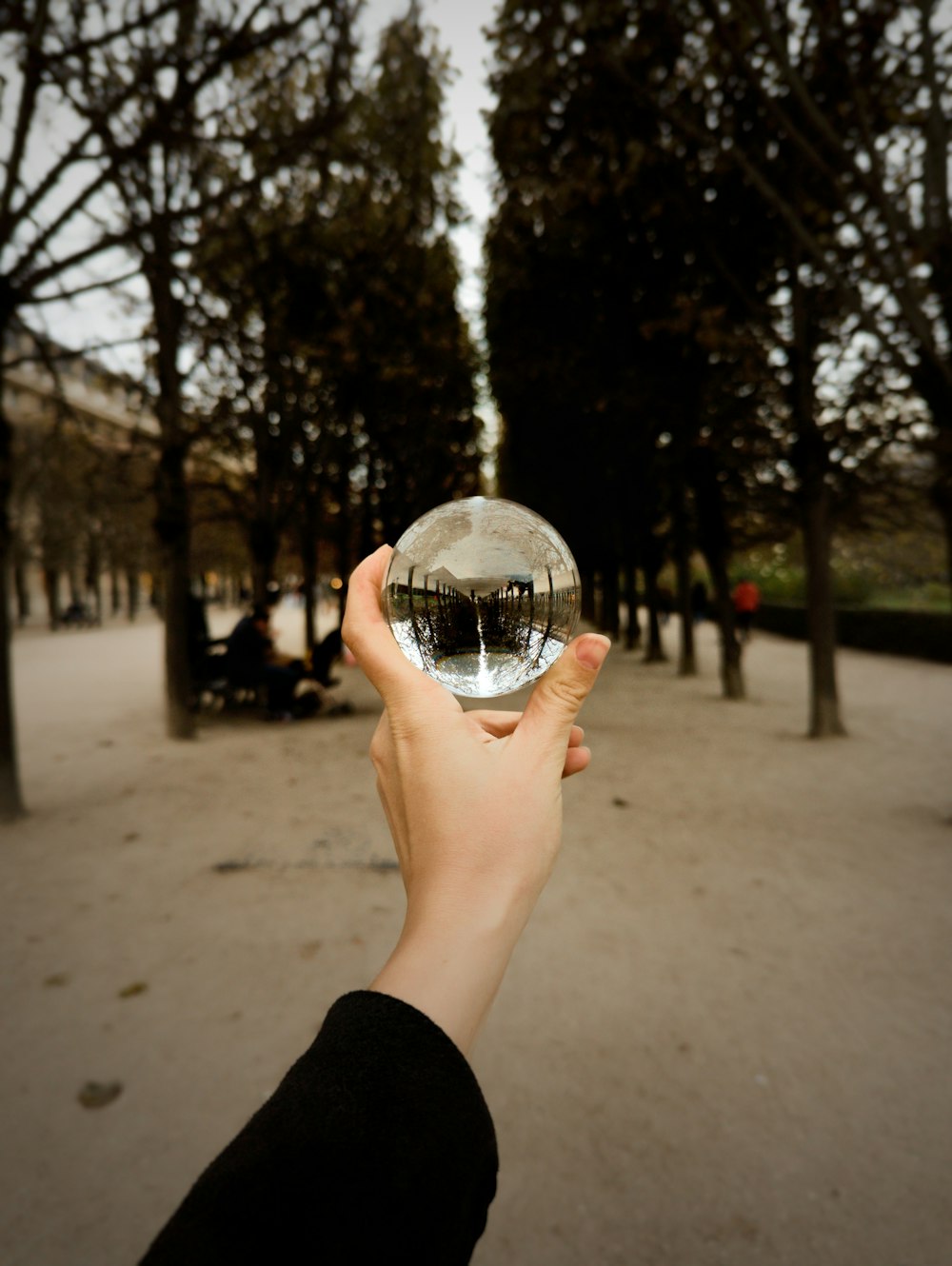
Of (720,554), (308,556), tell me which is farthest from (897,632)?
(308,556)

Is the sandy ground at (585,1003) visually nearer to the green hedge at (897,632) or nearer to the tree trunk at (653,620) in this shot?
the tree trunk at (653,620)

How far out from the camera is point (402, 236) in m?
12.3

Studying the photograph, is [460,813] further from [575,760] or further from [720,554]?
[720,554]

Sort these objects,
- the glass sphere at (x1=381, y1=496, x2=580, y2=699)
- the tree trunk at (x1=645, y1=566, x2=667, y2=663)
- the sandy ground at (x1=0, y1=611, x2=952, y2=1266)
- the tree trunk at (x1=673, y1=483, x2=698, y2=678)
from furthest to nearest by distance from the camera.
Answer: the tree trunk at (x1=645, y1=566, x2=667, y2=663), the tree trunk at (x1=673, y1=483, x2=698, y2=678), the sandy ground at (x1=0, y1=611, x2=952, y2=1266), the glass sphere at (x1=381, y1=496, x2=580, y2=699)

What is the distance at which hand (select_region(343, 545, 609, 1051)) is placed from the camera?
1124 millimetres

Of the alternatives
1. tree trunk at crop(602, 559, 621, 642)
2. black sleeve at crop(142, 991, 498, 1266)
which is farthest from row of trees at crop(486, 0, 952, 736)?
tree trunk at crop(602, 559, 621, 642)

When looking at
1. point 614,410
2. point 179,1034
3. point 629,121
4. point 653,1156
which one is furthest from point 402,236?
point 653,1156

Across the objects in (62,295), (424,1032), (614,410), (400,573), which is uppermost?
(614,410)

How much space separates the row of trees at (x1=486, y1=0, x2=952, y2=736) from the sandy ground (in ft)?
11.6

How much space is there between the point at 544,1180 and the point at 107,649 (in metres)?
27.6

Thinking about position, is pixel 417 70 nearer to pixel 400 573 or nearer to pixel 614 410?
pixel 614 410

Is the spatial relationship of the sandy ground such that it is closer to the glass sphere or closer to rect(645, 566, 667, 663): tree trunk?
the glass sphere

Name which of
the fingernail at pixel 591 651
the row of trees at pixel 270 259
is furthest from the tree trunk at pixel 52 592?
the fingernail at pixel 591 651

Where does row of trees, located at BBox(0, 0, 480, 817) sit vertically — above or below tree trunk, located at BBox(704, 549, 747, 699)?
above
